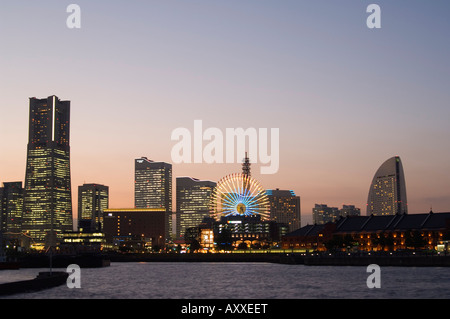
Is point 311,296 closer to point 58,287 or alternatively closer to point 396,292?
point 396,292

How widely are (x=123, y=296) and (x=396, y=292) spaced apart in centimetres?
3806

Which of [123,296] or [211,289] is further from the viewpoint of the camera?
[211,289]

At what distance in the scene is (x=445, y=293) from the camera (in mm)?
82188
